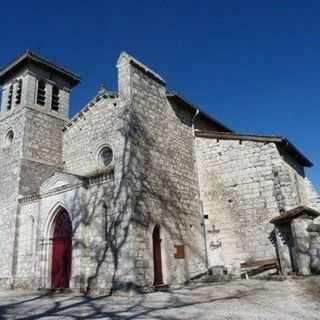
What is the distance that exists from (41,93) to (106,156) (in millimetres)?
5181

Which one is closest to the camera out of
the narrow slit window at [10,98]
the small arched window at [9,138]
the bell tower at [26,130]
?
the bell tower at [26,130]

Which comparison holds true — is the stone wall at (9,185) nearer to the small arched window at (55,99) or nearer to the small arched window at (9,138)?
the small arched window at (9,138)

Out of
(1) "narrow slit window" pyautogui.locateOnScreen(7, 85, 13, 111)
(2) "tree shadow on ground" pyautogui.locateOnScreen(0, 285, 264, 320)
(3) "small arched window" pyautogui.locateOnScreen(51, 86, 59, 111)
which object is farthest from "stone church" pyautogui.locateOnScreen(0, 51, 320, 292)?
(2) "tree shadow on ground" pyautogui.locateOnScreen(0, 285, 264, 320)

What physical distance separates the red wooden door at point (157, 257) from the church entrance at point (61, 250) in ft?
10.1

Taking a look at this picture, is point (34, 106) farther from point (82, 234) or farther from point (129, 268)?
A: point (129, 268)

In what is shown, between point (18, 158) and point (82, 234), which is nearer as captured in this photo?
point (82, 234)

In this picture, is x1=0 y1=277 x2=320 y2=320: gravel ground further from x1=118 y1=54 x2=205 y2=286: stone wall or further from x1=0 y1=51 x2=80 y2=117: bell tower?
x1=0 y1=51 x2=80 y2=117: bell tower

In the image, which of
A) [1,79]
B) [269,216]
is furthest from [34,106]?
[269,216]

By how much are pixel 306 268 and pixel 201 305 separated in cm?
439

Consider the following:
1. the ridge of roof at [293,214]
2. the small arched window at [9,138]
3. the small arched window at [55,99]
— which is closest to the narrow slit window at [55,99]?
the small arched window at [55,99]

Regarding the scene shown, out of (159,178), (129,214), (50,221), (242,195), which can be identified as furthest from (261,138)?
(50,221)

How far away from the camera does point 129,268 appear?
10117mm

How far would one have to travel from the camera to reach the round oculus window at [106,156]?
13.5 m

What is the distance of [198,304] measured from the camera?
25.6 feet
